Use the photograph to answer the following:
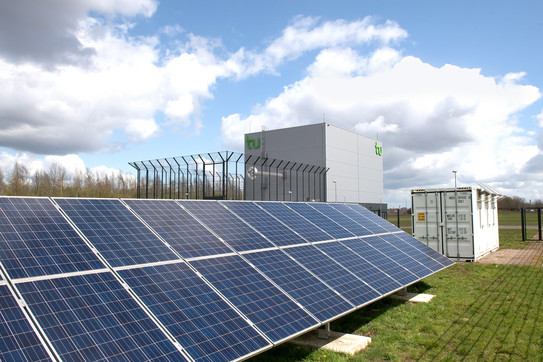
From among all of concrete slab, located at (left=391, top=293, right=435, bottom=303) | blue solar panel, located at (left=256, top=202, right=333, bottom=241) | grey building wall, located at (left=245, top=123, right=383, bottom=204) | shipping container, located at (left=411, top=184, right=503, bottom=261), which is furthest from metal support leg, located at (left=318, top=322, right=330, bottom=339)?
grey building wall, located at (left=245, top=123, right=383, bottom=204)

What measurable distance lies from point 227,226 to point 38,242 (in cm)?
438

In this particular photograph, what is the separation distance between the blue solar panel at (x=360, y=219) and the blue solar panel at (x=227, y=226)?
6.52 m

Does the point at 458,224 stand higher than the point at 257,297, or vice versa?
the point at 458,224

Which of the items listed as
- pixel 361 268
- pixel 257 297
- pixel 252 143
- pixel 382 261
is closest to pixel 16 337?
pixel 257 297

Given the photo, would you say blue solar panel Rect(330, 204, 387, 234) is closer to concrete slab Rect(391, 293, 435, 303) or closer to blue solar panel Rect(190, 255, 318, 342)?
concrete slab Rect(391, 293, 435, 303)

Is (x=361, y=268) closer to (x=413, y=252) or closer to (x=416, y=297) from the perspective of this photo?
(x=416, y=297)

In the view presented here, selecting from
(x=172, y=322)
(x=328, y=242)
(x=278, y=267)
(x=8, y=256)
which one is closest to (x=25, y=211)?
(x=8, y=256)

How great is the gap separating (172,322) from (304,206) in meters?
9.20

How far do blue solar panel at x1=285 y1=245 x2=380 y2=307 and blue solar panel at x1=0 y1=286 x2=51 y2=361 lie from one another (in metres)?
6.03

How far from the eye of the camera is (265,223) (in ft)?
36.4

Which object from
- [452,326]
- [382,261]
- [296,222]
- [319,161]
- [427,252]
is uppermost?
[319,161]

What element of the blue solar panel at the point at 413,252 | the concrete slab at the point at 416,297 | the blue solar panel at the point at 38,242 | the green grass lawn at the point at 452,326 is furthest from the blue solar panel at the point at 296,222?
the blue solar panel at the point at 38,242

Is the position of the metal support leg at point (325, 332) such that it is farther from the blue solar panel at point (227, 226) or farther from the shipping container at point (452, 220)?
the shipping container at point (452, 220)

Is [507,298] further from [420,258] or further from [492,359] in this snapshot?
[492,359]
